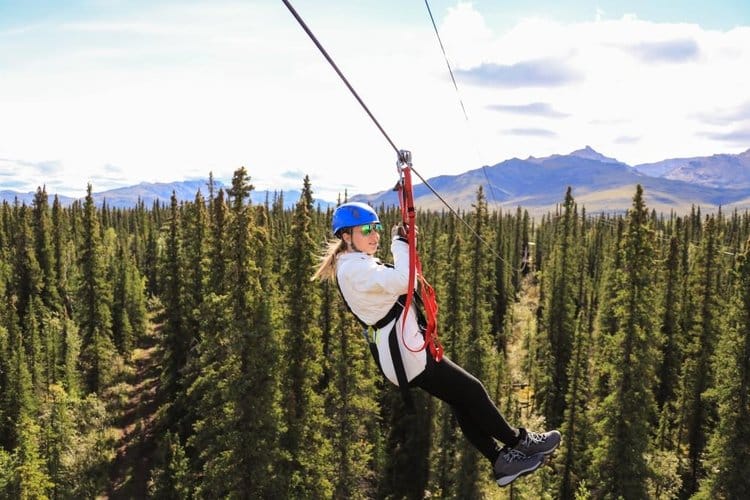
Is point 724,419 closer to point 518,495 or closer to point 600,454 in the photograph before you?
point 600,454

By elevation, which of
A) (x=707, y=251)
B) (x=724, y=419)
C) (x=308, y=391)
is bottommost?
(x=724, y=419)

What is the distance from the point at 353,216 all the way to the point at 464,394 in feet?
7.44

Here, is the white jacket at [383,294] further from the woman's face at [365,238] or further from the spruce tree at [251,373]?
the spruce tree at [251,373]

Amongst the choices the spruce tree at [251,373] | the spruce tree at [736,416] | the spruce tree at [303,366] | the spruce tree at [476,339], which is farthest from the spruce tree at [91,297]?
the spruce tree at [736,416]

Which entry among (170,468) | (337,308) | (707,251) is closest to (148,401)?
(170,468)

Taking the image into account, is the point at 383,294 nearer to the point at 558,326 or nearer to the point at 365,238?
the point at 365,238

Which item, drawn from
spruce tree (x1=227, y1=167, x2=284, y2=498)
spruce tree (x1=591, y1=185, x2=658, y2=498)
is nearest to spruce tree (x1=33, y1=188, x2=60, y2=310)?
spruce tree (x1=227, y1=167, x2=284, y2=498)

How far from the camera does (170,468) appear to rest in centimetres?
2989

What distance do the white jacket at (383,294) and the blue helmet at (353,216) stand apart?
32 cm

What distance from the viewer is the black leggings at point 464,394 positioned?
5.94 meters

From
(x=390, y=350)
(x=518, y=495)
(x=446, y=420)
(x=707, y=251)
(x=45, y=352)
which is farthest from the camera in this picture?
(x=45, y=352)

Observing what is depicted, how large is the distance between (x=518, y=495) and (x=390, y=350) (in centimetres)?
2619

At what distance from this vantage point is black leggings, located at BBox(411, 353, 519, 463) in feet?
19.5

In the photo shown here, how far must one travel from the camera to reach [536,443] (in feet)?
20.8
